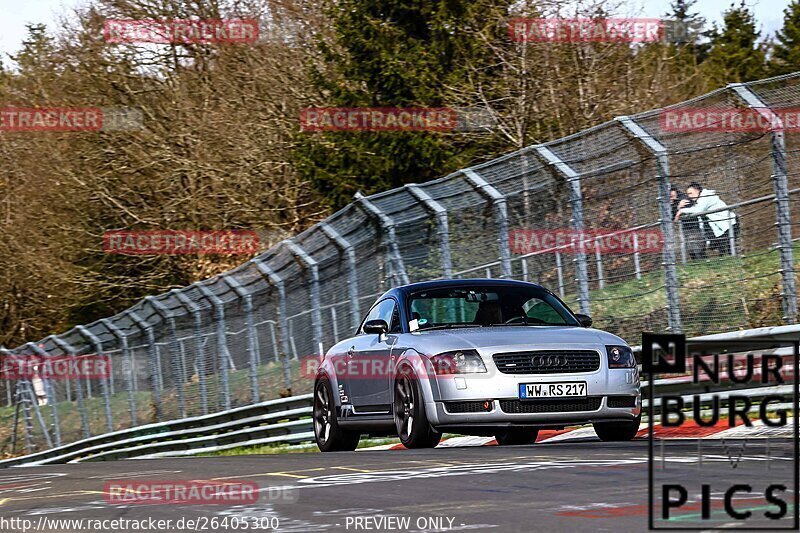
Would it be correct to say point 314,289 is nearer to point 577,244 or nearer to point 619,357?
point 577,244

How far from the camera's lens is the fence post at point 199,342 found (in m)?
23.0

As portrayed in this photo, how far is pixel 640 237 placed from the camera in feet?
44.3

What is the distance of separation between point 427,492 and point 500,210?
24.7ft

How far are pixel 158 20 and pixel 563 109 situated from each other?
1393cm

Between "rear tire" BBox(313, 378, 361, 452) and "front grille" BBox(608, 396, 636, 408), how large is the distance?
323cm

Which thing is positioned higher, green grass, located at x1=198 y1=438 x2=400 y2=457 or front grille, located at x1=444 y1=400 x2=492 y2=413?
front grille, located at x1=444 y1=400 x2=492 y2=413

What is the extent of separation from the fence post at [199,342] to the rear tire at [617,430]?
12.4 m

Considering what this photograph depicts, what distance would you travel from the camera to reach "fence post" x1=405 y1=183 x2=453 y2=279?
15.4 m

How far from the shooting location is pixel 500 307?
12125 millimetres

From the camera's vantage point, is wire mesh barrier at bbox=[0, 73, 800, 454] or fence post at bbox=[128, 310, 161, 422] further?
fence post at bbox=[128, 310, 161, 422]

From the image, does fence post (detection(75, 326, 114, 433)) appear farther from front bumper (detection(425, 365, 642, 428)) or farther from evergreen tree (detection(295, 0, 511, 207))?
front bumper (detection(425, 365, 642, 428))

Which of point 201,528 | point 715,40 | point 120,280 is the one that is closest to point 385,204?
point 201,528

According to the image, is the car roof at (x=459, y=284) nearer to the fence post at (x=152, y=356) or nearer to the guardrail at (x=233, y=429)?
the guardrail at (x=233, y=429)

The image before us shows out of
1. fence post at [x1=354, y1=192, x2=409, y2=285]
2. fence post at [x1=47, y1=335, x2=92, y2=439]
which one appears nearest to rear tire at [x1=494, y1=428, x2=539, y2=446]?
fence post at [x1=354, y1=192, x2=409, y2=285]
